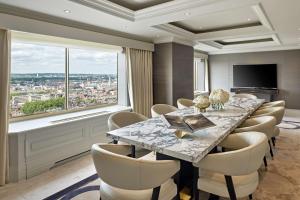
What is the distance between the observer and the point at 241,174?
1.64 meters

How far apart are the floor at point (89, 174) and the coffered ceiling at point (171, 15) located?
7.20ft

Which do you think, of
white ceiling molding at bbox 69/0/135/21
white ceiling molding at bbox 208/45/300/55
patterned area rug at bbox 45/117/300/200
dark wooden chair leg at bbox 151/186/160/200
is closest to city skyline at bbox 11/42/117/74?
white ceiling molding at bbox 69/0/135/21

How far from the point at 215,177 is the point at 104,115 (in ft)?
8.55

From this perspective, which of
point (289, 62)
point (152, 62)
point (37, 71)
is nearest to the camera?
point (37, 71)

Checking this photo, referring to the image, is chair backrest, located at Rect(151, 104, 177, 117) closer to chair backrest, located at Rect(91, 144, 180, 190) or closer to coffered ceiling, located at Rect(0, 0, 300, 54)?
coffered ceiling, located at Rect(0, 0, 300, 54)

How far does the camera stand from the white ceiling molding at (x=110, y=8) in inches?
106

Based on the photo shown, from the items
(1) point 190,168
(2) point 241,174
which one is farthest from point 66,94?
(2) point 241,174

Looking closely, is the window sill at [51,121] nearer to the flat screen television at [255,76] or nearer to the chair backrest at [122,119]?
the chair backrest at [122,119]

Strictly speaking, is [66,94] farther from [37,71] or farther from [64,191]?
[64,191]

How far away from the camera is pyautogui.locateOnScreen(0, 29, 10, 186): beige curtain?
8.60 feet

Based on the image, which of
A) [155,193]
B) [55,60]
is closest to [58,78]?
[55,60]

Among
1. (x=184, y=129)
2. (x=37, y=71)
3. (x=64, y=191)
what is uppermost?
(x=37, y=71)

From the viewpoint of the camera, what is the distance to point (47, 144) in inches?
120

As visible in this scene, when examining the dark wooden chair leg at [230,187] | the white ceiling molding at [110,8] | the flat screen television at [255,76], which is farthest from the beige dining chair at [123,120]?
the flat screen television at [255,76]
